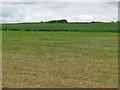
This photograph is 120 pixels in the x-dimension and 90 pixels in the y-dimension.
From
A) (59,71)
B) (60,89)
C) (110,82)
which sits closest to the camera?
(60,89)

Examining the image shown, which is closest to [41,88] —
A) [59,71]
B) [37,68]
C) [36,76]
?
[36,76]

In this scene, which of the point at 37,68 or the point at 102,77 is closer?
the point at 102,77

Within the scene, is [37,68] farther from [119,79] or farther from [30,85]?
[119,79]

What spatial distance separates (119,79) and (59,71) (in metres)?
2.03

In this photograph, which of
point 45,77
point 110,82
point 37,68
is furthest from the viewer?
point 37,68

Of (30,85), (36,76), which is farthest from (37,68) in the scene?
(30,85)

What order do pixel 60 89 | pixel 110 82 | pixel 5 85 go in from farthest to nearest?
pixel 110 82, pixel 5 85, pixel 60 89

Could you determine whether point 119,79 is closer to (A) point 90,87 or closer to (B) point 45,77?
(A) point 90,87

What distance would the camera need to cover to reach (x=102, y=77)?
6.33 m

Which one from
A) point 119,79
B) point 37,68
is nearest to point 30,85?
point 37,68

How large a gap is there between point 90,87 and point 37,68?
2775 mm

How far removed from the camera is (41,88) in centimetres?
518

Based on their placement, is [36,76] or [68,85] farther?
[36,76]

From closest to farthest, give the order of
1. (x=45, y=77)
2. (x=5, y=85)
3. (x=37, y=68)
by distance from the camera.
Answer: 1. (x=5, y=85)
2. (x=45, y=77)
3. (x=37, y=68)
